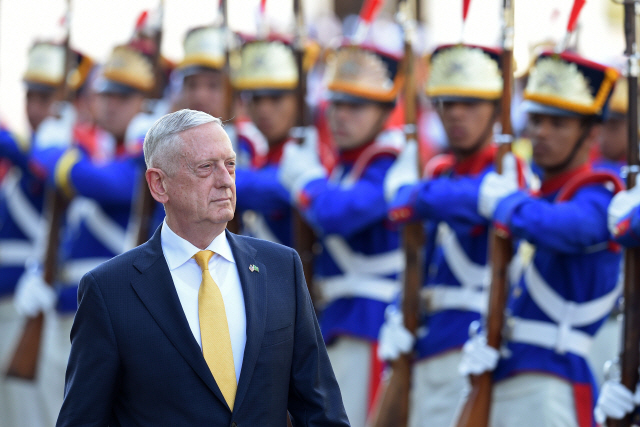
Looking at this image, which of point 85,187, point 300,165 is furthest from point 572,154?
point 85,187

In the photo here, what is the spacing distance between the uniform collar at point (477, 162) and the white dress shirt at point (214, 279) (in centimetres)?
256

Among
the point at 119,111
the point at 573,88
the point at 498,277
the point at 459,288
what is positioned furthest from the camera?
the point at 119,111

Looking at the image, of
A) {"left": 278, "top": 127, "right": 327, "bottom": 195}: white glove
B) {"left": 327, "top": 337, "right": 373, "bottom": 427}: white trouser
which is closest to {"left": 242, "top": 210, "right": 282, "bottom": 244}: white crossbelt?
{"left": 278, "top": 127, "right": 327, "bottom": 195}: white glove

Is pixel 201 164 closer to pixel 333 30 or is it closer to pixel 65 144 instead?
pixel 65 144

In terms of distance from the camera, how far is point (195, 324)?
2.71m

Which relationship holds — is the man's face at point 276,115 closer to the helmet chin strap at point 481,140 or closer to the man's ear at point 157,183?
the helmet chin strap at point 481,140

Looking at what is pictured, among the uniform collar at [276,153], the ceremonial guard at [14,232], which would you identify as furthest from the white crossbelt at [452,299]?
the ceremonial guard at [14,232]

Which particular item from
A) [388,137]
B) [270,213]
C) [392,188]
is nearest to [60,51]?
[270,213]

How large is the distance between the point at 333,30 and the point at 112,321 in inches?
424

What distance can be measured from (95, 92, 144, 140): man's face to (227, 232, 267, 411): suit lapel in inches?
199

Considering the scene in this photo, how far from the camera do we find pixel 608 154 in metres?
6.91

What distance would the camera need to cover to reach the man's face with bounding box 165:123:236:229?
2732mm

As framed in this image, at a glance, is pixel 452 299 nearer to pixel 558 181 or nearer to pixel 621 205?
pixel 558 181

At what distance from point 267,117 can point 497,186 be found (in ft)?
7.60
